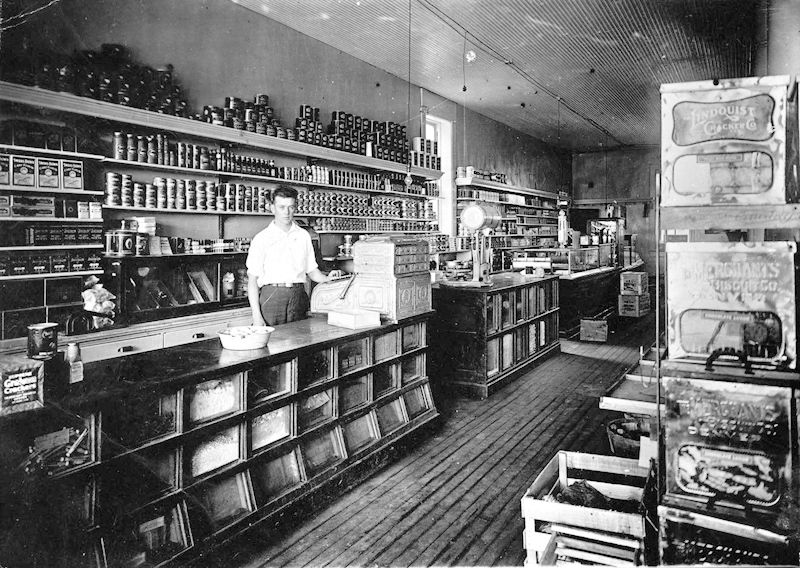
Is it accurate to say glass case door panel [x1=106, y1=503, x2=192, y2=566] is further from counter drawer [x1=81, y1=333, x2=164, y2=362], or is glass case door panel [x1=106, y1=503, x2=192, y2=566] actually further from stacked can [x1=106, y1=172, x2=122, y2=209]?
stacked can [x1=106, y1=172, x2=122, y2=209]

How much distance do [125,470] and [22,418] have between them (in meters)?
0.47

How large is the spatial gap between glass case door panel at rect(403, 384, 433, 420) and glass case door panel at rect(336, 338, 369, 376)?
2.11 ft

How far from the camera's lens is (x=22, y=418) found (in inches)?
73.2

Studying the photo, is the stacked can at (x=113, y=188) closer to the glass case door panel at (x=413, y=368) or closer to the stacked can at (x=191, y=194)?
the stacked can at (x=191, y=194)

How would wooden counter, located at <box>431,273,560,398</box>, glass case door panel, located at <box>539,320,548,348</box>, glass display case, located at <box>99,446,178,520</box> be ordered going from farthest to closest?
1. glass case door panel, located at <box>539,320,548,348</box>
2. wooden counter, located at <box>431,273,560,398</box>
3. glass display case, located at <box>99,446,178,520</box>

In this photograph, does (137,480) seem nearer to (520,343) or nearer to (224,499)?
(224,499)

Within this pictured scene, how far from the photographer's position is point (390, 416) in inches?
153

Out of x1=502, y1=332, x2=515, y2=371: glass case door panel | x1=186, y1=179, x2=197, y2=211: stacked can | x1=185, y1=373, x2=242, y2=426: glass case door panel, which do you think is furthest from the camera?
x1=502, y1=332, x2=515, y2=371: glass case door panel

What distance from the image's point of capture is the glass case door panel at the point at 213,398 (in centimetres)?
248

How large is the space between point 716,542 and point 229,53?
5.55m

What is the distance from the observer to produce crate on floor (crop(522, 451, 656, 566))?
7.06 ft

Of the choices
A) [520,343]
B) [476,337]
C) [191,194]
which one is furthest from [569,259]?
[191,194]

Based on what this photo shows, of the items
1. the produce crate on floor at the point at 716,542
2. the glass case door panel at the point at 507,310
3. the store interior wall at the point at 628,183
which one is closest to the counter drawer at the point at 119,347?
the glass case door panel at the point at 507,310

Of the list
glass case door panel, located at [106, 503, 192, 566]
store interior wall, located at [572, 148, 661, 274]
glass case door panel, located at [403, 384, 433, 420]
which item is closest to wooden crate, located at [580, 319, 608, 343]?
glass case door panel, located at [403, 384, 433, 420]
